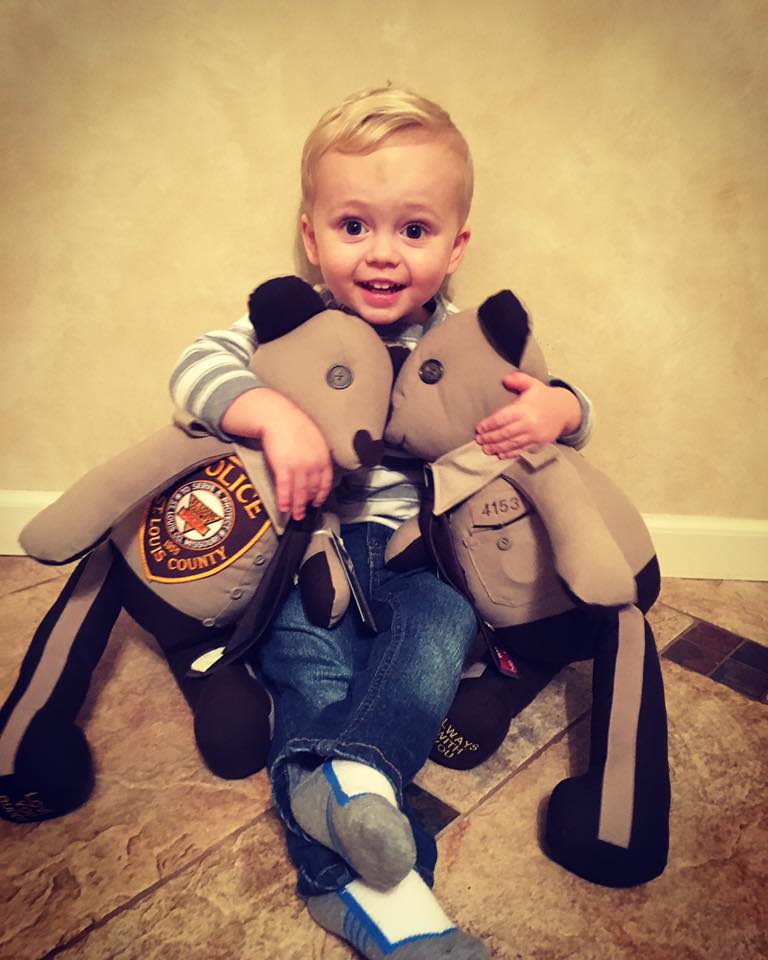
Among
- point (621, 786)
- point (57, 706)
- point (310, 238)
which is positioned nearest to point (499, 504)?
point (621, 786)

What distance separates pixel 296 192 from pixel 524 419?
52cm

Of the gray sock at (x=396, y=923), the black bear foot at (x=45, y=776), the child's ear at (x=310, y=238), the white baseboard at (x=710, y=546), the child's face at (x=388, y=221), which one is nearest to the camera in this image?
the gray sock at (x=396, y=923)

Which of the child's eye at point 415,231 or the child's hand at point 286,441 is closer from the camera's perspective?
the child's hand at point 286,441

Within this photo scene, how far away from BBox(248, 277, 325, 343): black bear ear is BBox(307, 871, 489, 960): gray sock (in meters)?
0.57

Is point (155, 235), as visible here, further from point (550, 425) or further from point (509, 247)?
point (550, 425)

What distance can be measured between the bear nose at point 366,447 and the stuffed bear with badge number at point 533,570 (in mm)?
62

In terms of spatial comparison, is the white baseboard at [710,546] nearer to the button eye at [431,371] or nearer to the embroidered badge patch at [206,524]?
the button eye at [431,371]

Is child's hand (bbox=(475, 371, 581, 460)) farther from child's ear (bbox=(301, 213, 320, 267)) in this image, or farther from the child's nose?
child's ear (bbox=(301, 213, 320, 267))

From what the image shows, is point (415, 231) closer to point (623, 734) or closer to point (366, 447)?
point (366, 447)

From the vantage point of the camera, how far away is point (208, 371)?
0.79 m

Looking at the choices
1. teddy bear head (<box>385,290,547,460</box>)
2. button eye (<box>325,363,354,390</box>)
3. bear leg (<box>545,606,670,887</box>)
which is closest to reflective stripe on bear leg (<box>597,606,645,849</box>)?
bear leg (<box>545,606,670,887</box>)

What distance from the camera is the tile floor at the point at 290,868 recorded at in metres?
0.62

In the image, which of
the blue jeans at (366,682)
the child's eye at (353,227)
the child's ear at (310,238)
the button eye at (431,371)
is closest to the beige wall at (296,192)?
the child's ear at (310,238)

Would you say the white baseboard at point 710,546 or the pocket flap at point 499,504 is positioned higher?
the pocket flap at point 499,504
